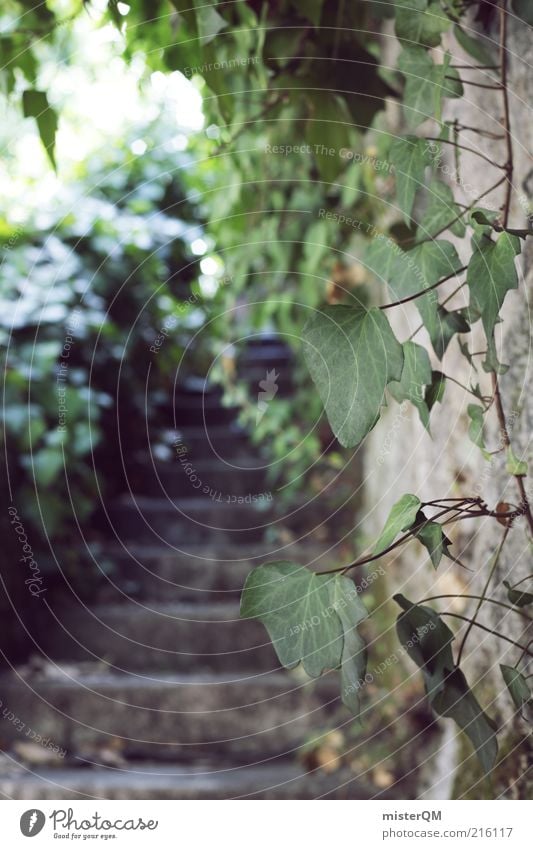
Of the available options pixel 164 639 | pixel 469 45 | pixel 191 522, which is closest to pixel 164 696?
pixel 164 639

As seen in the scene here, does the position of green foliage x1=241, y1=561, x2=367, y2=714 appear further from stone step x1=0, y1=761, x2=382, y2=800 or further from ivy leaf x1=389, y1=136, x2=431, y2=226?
stone step x1=0, y1=761, x2=382, y2=800

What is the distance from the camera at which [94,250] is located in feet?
5.41

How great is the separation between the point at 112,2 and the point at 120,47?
287 mm

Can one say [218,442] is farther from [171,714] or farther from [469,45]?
[469,45]

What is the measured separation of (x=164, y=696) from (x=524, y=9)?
1.03 m

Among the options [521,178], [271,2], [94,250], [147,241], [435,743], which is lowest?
[435,743]

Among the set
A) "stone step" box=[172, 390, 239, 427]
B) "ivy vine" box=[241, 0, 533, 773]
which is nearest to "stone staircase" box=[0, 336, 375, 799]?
"ivy vine" box=[241, 0, 533, 773]

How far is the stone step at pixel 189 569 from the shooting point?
1.46 m

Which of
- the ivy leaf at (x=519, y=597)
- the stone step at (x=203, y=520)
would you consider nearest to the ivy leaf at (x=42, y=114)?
the ivy leaf at (x=519, y=597)

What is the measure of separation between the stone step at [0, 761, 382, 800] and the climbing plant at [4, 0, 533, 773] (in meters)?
0.44

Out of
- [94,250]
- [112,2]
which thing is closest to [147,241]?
[94,250]

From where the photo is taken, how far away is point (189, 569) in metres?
1.51

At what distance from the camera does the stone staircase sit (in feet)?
3.27

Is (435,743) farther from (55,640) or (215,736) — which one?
(55,640)
